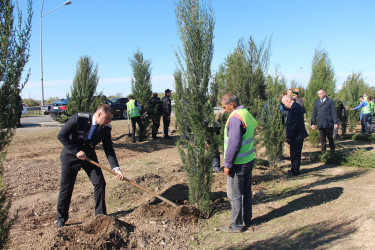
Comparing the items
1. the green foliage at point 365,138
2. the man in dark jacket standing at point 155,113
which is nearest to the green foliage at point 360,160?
the green foliage at point 365,138

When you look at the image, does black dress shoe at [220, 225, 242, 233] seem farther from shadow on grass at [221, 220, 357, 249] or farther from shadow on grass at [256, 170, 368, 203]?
shadow on grass at [256, 170, 368, 203]

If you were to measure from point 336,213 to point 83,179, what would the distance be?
208 inches

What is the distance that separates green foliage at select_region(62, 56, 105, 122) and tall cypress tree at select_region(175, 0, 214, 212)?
586 centimetres

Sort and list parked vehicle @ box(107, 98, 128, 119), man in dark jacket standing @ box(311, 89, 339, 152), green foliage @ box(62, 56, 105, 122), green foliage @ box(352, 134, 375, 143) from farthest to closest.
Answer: parked vehicle @ box(107, 98, 128, 119) → green foliage @ box(352, 134, 375, 143) → green foliage @ box(62, 56, 105, 122) → man in dark jacket standing @ box(311, 89, 339, 152)

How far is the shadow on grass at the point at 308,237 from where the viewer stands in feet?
11.9

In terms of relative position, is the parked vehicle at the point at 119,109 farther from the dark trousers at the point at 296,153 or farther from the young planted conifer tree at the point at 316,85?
the dark trousers at the point at 296,153

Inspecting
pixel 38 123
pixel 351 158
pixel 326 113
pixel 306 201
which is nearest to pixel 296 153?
pixel 306 201

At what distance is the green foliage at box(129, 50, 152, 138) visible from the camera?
41.2ft

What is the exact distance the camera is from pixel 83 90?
9.87 m

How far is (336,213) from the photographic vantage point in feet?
14.7

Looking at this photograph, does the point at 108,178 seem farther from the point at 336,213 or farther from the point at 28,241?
the point at 336,213

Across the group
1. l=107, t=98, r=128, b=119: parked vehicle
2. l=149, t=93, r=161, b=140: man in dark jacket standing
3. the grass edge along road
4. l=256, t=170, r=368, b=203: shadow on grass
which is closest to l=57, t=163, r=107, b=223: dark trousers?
the grass edge along road

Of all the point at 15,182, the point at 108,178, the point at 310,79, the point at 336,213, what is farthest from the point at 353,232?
the point at 310,79

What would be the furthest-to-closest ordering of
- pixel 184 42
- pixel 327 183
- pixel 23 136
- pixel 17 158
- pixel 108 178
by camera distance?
pixel 23 136 < pixel 17 158 < pixel 108 178 < pixel 327 183 < pixel 184 42
